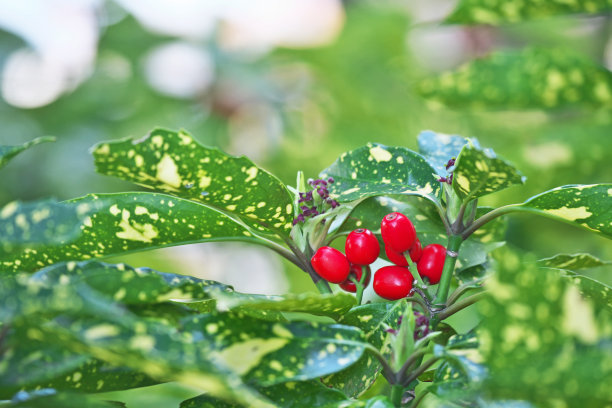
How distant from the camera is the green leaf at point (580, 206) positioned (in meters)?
0.48

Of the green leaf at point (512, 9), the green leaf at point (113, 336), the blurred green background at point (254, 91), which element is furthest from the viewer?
Answer: the blurred green background at point (254, 91)

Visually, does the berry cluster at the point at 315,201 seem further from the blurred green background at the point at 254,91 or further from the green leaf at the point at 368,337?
the blurred green background at the point at 254,91

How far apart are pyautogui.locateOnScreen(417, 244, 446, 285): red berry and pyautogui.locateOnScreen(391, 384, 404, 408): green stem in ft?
0.41

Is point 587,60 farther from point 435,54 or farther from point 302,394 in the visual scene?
point 435,54

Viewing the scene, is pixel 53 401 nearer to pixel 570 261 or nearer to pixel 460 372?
pixel 460 372

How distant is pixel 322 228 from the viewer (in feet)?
1.83

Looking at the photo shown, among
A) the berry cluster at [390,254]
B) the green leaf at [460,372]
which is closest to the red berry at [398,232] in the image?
the berry cluster at [390,254]

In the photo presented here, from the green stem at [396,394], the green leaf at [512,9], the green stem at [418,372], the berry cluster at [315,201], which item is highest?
the green leaf at [512,9]

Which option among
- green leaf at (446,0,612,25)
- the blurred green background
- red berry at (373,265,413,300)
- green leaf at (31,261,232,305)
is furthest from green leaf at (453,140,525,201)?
the blurred green background

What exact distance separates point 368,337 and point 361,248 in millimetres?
84

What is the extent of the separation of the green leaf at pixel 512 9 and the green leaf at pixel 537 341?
709mm

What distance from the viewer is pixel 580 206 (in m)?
Answer: 0.49

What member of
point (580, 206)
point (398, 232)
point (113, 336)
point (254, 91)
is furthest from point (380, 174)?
point (254, 91)

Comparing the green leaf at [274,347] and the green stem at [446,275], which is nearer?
the green leaf at [274,347]
